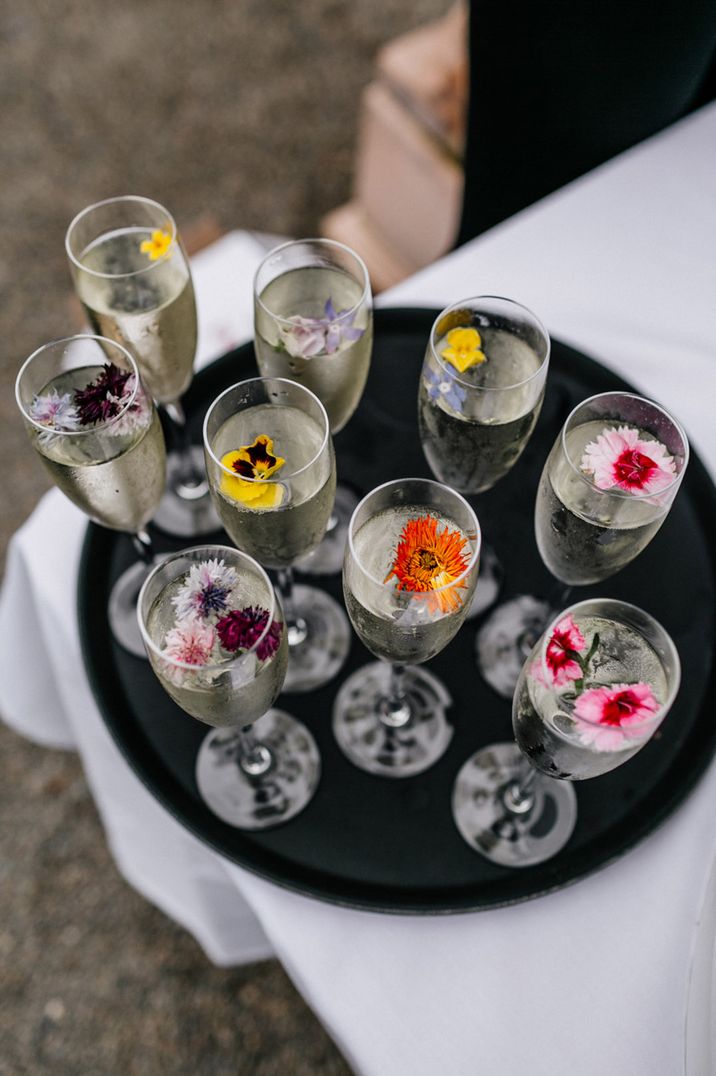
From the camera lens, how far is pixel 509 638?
0.88m

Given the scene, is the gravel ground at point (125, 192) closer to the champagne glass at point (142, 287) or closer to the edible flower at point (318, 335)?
the champagne glass at point (142, 287)

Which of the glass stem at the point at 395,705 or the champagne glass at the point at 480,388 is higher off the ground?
the champagne glass at the point at 480,388

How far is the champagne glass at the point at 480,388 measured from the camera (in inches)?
29.2

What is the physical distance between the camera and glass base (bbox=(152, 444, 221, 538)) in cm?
94

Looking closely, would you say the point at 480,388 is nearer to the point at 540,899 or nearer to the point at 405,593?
the point at 405,593

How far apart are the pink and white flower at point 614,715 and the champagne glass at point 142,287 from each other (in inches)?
18.3

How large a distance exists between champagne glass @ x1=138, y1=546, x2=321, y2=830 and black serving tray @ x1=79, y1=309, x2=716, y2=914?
23 millimetres

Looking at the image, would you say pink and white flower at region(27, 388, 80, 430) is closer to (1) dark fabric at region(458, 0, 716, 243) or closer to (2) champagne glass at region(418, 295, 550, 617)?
(2) champagne glass at region(418, 295, 550, 617)

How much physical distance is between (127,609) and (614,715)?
1.63 feet

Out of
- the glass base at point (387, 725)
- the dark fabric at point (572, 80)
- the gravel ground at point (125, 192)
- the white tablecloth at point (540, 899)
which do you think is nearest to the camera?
the white tablecloth at point (540, 899)

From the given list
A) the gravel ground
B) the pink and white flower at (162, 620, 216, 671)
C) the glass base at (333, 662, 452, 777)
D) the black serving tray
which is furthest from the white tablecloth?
the gravel ground

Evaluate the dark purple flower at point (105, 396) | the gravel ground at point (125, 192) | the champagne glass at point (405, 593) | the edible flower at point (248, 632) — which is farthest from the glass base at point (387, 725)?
the gravel ground at point (125, 192)

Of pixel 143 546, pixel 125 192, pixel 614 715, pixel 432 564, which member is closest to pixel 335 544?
pixel 143 546

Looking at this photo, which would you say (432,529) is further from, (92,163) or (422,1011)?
(92,163)
